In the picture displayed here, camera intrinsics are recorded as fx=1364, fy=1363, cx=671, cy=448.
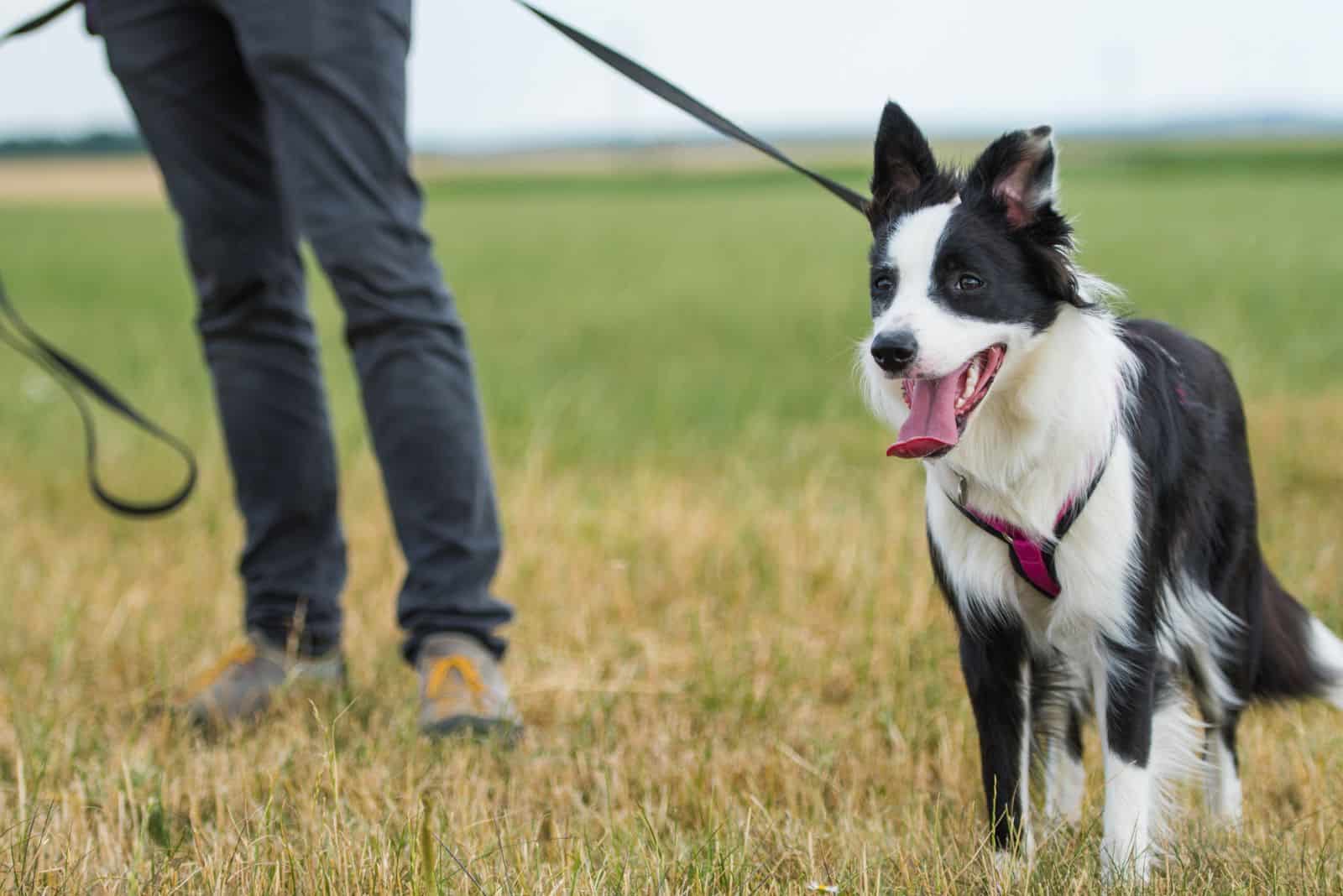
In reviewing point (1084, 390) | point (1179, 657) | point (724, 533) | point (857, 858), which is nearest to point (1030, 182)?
point (1084, 390)

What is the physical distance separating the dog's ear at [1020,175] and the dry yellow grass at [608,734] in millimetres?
1026

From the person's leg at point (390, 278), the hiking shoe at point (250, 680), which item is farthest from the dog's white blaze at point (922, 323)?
the hiking shoe at point (250, 680)

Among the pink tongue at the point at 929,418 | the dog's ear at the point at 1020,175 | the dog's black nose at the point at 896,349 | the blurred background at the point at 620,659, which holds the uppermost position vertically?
the dog's ear at the point at 1020,175

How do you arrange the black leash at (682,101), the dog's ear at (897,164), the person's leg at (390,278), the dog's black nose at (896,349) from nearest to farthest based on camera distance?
the dog's black nose at (896,349)
the dog's ear at (897,164)
the black leash at (682,101)
the person's leg at (390,278)

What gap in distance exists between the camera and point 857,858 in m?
2.24

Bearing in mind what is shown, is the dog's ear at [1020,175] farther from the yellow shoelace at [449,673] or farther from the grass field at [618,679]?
the yellow shoelace at [449,673]

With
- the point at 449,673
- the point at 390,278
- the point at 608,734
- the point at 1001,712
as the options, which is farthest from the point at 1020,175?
the point at 449,673

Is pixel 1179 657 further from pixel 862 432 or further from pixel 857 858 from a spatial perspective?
pixel 862 432

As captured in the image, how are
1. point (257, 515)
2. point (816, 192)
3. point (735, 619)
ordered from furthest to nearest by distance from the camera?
point (816, 192) → point (735, 619) → point (257, 515)

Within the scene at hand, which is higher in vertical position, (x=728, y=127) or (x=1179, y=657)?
(x=728, y=127)

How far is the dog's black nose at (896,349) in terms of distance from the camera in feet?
6.63

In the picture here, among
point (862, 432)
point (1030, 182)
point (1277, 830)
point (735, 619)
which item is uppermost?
point (1030, 182)

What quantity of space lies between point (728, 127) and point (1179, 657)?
51.0 inches

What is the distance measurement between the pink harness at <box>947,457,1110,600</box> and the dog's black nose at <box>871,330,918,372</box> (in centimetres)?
29
